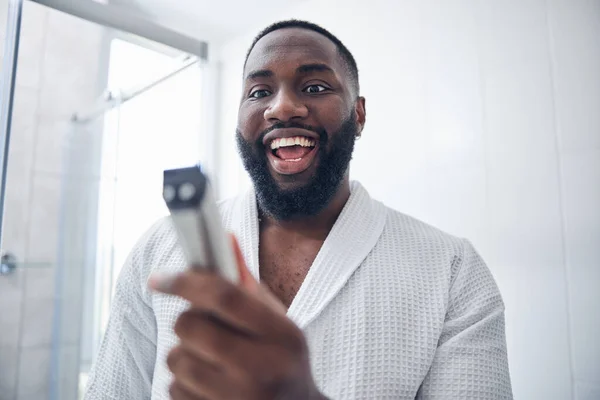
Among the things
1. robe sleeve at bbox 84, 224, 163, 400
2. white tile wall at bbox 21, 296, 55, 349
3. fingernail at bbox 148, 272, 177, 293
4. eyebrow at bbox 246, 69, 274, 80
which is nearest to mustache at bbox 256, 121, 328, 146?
eyebrow at bbox 246, 69, 274, 80

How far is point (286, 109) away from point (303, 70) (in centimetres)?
9

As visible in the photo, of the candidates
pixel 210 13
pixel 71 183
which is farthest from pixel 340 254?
pixel 210 13

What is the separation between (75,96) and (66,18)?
0.70ft

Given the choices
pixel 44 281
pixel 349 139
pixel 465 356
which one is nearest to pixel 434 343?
pixel 465 356

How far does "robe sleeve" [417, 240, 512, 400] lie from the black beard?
272mm

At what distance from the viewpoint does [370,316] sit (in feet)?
2.21

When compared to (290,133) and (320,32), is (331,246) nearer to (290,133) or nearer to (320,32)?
(290,133)

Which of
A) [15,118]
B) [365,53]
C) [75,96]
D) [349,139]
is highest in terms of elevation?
[365,53]

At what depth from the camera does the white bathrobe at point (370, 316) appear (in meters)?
0.65

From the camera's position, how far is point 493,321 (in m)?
0.68

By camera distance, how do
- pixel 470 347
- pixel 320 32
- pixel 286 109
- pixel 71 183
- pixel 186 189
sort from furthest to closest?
pixel 71 183 < pixel 320 32 < pixel 286 109 < pixel 470 347 < pixel 186 189

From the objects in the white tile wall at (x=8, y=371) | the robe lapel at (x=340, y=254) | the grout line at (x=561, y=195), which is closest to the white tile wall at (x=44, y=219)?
the white tile wall at (x=8, y=371)

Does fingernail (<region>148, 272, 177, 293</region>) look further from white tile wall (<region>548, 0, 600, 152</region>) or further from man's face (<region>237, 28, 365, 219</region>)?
white tile wall (<region>548, 0, 600, 152</region>)

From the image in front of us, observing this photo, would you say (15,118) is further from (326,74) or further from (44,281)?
(326,74)
